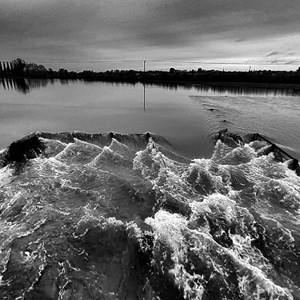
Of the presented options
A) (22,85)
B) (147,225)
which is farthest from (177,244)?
(22,85)

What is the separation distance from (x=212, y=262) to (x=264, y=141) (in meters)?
11.8

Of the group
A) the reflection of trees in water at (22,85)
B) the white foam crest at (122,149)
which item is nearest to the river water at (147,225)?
the white foam crest at (122,149)

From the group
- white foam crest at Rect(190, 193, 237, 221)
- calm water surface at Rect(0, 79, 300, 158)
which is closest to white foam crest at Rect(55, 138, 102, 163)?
calm water surface at Rect(0, 79, 300, 158)

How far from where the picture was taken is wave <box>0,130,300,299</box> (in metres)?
4.88

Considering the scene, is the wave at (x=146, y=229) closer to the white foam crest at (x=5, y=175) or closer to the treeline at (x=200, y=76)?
the white foam crest at (x=5, y=175)

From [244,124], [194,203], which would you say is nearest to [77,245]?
[194,203]

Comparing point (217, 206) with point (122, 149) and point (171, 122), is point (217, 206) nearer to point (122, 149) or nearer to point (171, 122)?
point (122, 149)

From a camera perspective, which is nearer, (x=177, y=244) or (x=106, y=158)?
(x=177, y=244)

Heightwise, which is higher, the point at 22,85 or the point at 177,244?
the point at 177,244

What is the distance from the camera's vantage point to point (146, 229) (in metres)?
6.39

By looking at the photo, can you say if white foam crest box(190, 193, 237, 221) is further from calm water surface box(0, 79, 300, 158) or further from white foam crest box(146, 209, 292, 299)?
calm water surface box(0, 79, 300, 158)

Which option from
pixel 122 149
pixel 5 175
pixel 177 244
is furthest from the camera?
pixel 122 149

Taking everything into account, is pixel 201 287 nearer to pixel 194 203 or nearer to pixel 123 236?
pixel 123 236

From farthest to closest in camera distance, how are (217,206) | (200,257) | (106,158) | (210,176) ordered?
(106,158), (210,176), (217,206), (200,257)
